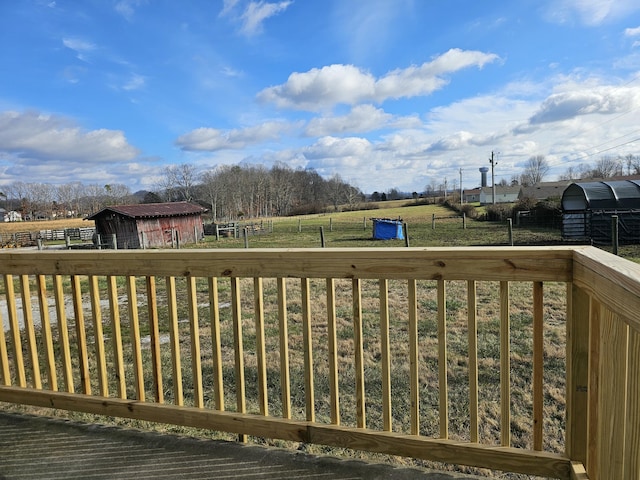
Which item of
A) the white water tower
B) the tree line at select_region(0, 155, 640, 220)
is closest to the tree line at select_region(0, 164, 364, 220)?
the tree line at select_region(0, 155, 640, 220)

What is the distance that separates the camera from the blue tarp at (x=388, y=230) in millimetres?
18703

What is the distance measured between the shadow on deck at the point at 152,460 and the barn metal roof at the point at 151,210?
73.6 feet

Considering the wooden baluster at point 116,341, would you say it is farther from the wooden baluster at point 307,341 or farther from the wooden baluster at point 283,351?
the wooden baluster at point 307,341

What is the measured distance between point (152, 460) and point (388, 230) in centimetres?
1742

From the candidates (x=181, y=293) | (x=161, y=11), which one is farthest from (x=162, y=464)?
(x=181, y=293)

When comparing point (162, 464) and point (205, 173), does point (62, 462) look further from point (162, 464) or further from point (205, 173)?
point (205, 173)

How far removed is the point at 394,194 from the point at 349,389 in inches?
3477

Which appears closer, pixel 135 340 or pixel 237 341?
pixel 237 341

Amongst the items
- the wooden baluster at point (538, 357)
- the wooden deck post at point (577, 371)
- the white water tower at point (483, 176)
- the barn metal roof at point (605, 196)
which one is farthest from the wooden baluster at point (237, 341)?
the white water tower at point (483, 176)

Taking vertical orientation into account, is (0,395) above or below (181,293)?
above

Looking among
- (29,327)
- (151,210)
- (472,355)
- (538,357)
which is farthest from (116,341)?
(151,210)

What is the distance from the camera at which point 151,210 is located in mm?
24297

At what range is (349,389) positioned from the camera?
10.4 ft

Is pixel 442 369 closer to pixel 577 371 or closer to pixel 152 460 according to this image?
pixel 577 371
